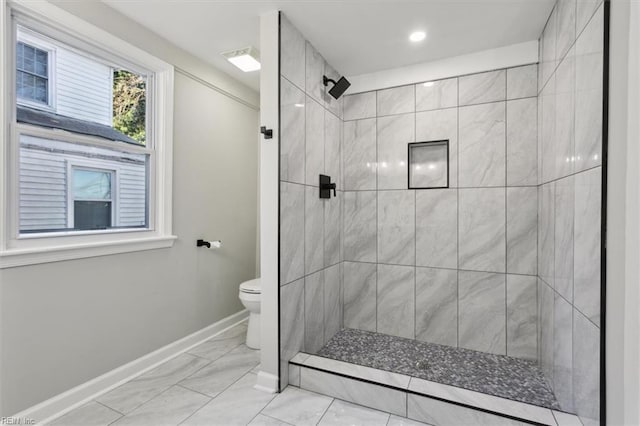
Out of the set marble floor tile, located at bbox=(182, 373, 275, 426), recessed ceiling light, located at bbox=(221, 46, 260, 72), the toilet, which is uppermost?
recessed ceiling light, located at bbox=(221, 46, 260, 72)

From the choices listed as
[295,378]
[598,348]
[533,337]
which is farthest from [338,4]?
[533,337]

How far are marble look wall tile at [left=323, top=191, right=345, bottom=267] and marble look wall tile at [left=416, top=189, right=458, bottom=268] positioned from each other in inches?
27.0

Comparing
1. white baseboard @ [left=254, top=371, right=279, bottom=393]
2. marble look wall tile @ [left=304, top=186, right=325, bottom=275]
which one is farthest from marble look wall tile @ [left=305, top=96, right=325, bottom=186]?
white baseboard @ [left=254, top=371, right=279, bottom=393]

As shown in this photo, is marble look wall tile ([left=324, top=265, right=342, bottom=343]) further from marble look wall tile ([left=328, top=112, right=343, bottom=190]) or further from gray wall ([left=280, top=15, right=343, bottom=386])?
marble look wall tile ([left=328, top=112, right=343, bottom=190])

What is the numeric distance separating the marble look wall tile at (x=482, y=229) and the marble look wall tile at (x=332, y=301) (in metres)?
1.04

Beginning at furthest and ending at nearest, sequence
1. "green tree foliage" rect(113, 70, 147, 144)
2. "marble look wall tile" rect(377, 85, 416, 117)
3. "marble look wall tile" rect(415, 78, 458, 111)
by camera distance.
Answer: "marble look wall tile" rect(377, 85, 416, 117) → "marble look wall tile" rect(415, 78, 458, 111) → "green tree foliage" rect(113, 70, 147, 144)

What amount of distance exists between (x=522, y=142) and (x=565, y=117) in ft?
2.24

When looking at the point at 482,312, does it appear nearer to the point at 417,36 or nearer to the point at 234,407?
the point at 234,407

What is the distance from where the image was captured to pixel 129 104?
222cm

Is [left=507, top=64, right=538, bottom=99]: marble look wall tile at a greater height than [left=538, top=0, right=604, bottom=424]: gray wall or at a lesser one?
greater

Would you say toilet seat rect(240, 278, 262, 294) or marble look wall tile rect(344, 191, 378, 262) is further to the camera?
marble look wall tile rect(344, 191, 378, 262)

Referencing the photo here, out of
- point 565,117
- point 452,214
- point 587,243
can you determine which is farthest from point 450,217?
point 587,243

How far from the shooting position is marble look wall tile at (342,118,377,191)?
9.21 feet

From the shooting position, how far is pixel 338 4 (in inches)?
73.7
